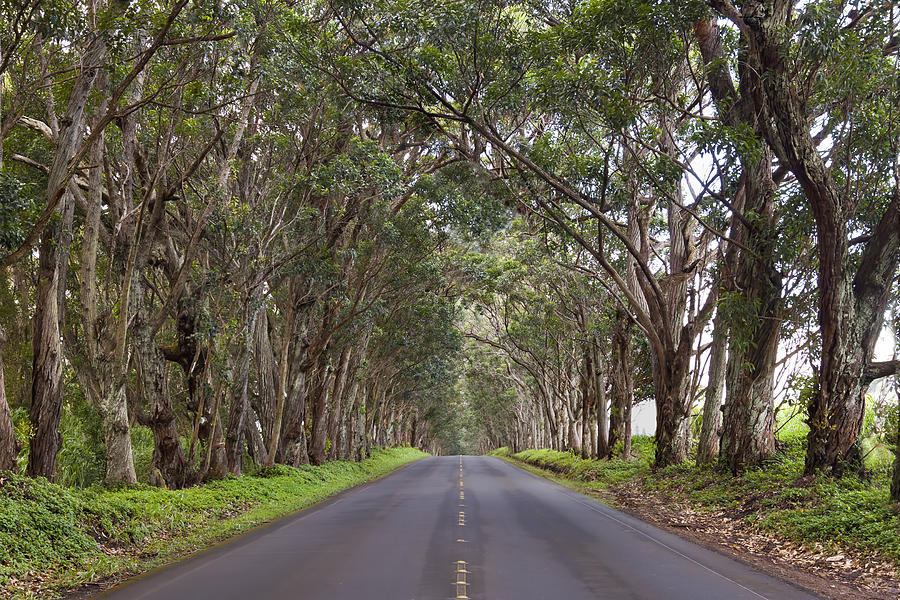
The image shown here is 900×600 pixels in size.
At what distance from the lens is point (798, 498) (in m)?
11.6

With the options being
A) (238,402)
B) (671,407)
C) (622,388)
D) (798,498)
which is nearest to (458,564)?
(798,498)

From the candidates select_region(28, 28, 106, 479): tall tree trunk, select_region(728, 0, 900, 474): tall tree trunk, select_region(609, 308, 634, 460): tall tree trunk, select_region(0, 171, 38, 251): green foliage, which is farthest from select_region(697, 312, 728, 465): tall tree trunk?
select_region(0, 171, 38, 251): green foliage

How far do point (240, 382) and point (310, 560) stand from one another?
10384 mm

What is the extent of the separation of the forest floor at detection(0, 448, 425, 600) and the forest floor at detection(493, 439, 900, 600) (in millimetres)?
8071

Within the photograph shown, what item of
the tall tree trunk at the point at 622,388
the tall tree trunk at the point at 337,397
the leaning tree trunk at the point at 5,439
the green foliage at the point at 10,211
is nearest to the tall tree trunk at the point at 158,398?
the leaning tree trunk at the point at 5,439

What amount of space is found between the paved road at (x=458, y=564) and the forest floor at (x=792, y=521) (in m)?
0.74

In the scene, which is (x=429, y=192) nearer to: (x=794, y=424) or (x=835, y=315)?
(x=835, y=315)

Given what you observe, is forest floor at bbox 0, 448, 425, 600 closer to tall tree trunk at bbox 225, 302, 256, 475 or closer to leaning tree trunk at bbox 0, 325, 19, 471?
leaning tree trunk at bbox 0, 325, 19, 471

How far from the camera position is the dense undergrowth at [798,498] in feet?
30.7

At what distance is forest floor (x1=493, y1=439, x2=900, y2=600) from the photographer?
329 inches

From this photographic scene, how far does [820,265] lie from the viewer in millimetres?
12258

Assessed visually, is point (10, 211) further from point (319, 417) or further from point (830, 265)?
point (319, 417)

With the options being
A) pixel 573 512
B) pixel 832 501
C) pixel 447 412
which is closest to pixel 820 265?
pixel 832 501

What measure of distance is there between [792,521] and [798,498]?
1135mm
